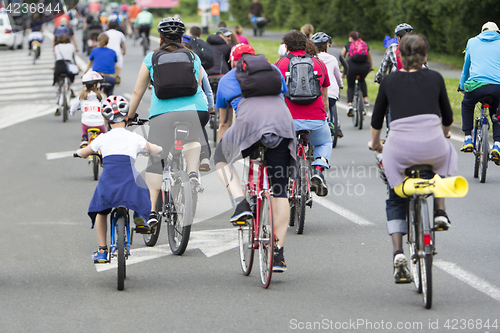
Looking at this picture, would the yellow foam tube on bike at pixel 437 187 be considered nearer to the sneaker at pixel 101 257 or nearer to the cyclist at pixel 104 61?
the sneaker at pixel 101 257

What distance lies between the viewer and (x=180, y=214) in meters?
7.24

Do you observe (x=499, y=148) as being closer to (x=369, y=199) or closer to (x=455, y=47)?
(x=369, y=199)

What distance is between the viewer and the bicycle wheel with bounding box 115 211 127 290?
6113 mm

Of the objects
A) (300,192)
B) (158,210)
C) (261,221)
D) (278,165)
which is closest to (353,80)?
(300,192)

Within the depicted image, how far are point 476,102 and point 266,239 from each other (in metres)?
5.26

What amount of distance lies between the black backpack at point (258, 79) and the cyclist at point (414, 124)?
918 millimetres

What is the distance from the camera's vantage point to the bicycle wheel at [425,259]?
17.7 feet

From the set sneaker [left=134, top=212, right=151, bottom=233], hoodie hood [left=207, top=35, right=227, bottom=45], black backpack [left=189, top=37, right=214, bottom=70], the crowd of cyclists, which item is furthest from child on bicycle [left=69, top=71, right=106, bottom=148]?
sneaker [left=134, top=212, right=151, bottom=233]

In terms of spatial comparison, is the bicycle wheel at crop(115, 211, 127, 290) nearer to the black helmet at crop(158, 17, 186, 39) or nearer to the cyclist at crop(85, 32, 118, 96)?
the black helmet at crop(158, 17, 186, 39)

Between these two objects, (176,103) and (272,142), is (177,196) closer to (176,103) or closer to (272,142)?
(176,103)

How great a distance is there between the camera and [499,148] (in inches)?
397

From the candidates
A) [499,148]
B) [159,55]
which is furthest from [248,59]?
[499,148]

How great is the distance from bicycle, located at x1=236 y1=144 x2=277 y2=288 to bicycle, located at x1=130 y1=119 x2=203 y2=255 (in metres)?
0.74

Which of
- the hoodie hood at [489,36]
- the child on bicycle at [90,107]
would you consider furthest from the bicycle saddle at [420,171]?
the child on bicycle at [90,107]
